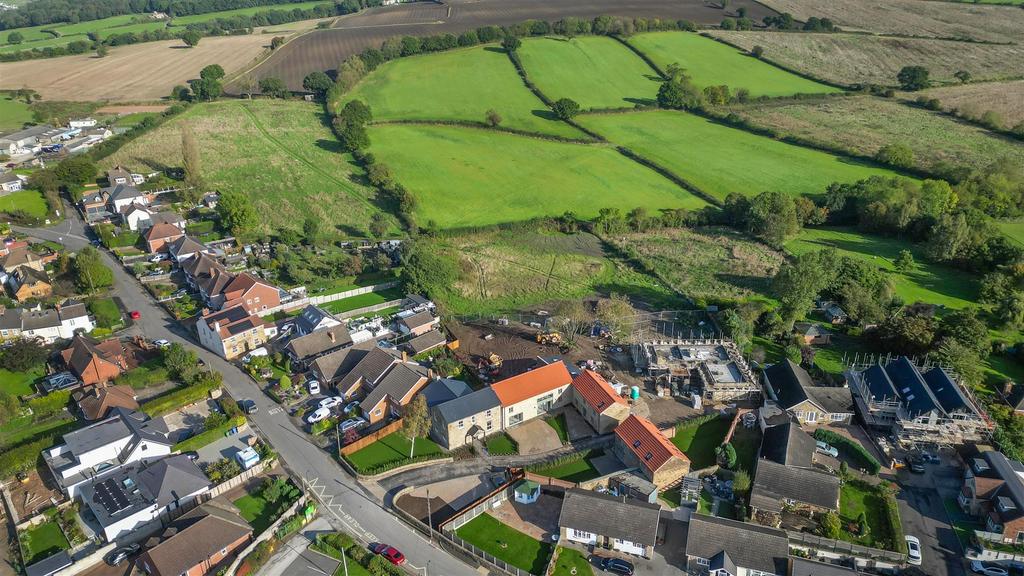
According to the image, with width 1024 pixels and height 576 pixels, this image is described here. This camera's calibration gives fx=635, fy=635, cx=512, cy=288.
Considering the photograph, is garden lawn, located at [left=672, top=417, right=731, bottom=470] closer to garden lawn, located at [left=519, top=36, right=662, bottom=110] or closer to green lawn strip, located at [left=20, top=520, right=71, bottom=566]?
green lawn strip, located at [left=20, top=520, right=71, bottom=566]

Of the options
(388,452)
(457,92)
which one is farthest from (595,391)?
(457,92)

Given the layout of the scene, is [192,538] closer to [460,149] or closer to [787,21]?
[460,149]

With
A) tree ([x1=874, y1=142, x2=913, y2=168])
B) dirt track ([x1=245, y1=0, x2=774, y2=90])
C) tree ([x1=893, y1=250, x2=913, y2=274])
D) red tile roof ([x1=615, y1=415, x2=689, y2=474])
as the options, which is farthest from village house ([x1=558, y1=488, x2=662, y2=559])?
dirt track ([x1=245, y1=0, x2=774, y2=90])

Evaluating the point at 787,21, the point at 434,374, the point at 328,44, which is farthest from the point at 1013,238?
the point at 328,44

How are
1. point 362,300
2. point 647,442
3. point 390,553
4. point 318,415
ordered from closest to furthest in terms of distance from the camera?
point 390,553 < point 647,442 < point 318,415 < point 362,300

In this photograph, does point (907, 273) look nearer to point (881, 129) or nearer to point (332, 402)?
point (881, 129)
